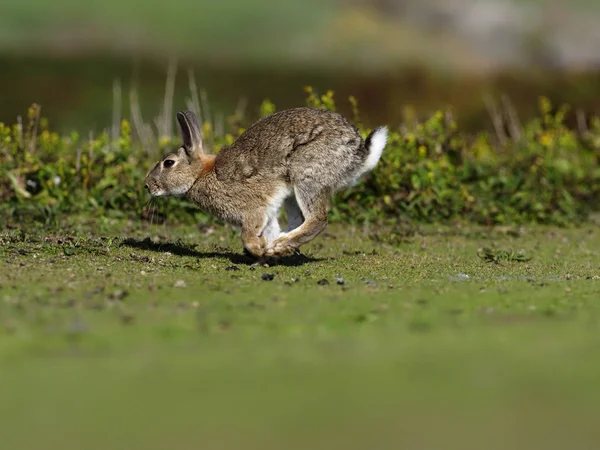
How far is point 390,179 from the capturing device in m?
15.1

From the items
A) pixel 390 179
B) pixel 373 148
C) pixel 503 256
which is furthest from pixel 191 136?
pixel 390 179

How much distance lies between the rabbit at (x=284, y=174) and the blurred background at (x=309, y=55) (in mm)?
15142

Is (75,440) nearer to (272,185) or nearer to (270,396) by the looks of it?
(270,396)

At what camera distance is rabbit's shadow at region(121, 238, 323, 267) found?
1135 centimetres

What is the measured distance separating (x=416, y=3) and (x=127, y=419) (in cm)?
3923

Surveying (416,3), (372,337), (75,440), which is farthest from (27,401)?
(416,3)

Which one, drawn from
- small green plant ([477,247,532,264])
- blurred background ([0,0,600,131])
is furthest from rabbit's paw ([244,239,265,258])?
blurred background ([0,0,600,131])

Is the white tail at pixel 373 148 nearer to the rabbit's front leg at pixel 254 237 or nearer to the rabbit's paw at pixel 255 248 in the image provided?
the rabbit's front leg at pixel 254 237

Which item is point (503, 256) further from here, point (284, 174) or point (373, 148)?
point (284, 174)

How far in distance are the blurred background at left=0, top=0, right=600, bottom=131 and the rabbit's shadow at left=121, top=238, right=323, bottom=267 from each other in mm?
14302

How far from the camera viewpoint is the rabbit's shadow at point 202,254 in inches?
447

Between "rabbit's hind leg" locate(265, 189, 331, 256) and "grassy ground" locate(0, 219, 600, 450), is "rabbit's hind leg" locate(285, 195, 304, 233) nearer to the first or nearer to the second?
"rabbit's hind leg" locate(265, 189, 331, 256)

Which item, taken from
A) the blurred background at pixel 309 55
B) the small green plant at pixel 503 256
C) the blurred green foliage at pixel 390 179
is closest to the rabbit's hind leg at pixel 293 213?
the small green plant at pixel 503 256

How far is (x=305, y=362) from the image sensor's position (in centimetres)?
675
